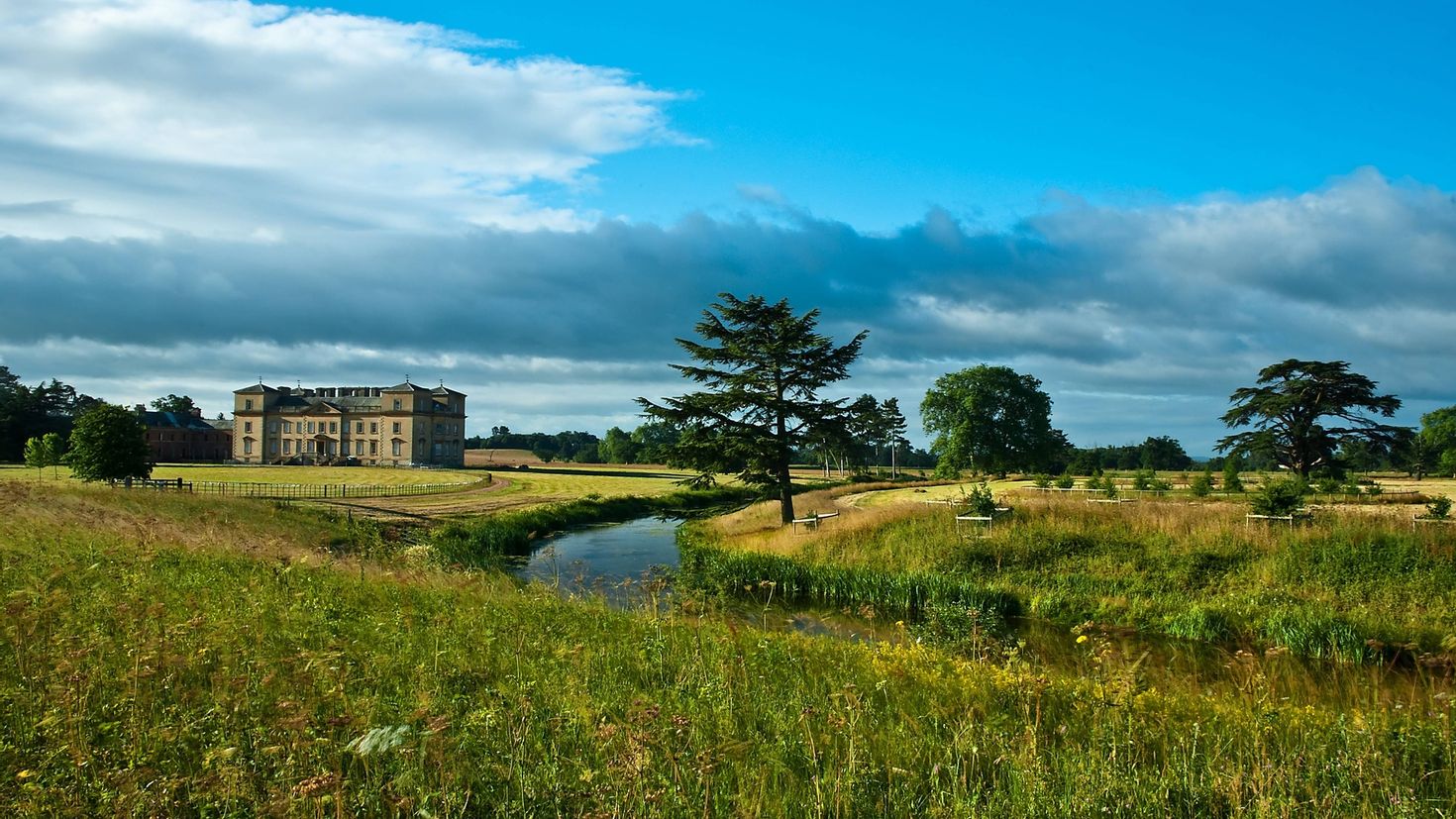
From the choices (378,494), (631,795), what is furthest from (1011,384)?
(631,795)

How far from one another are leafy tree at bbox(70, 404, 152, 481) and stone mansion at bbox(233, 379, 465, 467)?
68816 millimetres

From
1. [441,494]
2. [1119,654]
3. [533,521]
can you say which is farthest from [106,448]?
[1119,654]

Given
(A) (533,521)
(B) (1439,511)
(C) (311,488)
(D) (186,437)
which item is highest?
(D) (186,437)

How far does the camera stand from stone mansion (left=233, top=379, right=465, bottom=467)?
111750 mm

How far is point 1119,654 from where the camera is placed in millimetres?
11852

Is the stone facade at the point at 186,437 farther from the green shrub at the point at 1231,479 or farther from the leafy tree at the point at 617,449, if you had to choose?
the green shrub at the point at 1231,479

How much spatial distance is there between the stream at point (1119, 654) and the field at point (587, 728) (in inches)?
23.0

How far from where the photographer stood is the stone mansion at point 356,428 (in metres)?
112

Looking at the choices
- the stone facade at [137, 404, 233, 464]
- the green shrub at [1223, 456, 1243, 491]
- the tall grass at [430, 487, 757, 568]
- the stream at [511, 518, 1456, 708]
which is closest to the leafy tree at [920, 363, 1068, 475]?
the tall grass at [430, 487, 757, 568]

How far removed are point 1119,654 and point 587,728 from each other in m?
9.35

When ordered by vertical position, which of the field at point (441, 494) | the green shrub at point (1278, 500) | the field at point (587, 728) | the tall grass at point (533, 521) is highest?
the green shrub at point (1278, 500)

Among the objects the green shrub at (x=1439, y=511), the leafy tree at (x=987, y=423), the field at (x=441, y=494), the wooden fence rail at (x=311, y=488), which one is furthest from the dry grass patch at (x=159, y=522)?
the leafy tree at (x=987, y=423)

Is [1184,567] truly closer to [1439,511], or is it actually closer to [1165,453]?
[1439,511]

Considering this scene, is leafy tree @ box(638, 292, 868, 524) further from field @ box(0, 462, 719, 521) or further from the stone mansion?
the stone mansion
